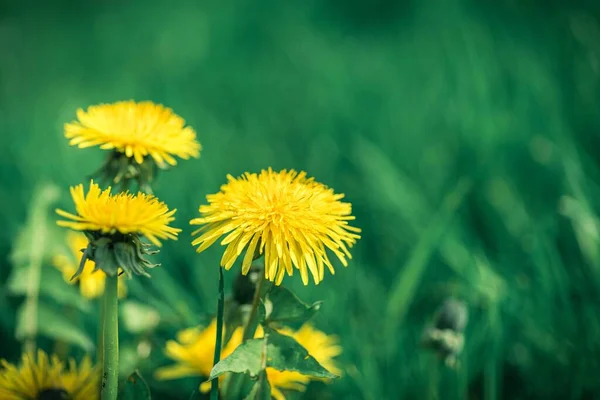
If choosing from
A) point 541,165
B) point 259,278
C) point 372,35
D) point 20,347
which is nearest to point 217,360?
point 259,278

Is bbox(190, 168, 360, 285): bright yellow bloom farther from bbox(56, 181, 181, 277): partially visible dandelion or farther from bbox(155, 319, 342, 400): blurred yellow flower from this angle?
bbox(155, 319, 342, 400): blurred yellow flower

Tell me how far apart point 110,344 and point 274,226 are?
30 cm

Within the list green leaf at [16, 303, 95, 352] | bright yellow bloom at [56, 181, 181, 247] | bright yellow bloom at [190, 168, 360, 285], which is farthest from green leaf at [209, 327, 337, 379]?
green leaf at [16, 303, 95, 352]

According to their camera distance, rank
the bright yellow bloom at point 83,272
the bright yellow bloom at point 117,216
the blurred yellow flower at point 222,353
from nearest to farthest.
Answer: the bright yellow bloom at point 117,216 → the blurred yellow flower at point 222,353 → the bright yellow bloom at point 83,272

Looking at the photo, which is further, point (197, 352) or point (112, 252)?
point (197, 352)

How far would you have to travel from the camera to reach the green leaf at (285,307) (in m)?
1.05

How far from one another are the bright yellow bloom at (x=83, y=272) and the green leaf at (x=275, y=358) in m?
0.49

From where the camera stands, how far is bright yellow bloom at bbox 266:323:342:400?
126cm

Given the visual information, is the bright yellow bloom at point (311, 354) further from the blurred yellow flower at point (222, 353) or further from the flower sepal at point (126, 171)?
the flower sepal at point (126, 171)

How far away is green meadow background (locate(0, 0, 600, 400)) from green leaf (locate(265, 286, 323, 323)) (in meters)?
0.19

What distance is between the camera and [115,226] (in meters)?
0.90

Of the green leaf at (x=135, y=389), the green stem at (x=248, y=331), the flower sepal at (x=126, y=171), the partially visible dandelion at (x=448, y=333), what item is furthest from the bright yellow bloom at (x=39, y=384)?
the partially visible dandelion at (x=448, y=333)

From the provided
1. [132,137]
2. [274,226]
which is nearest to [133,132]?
[132,137]

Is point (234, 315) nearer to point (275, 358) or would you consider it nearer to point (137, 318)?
point (275, 358)
